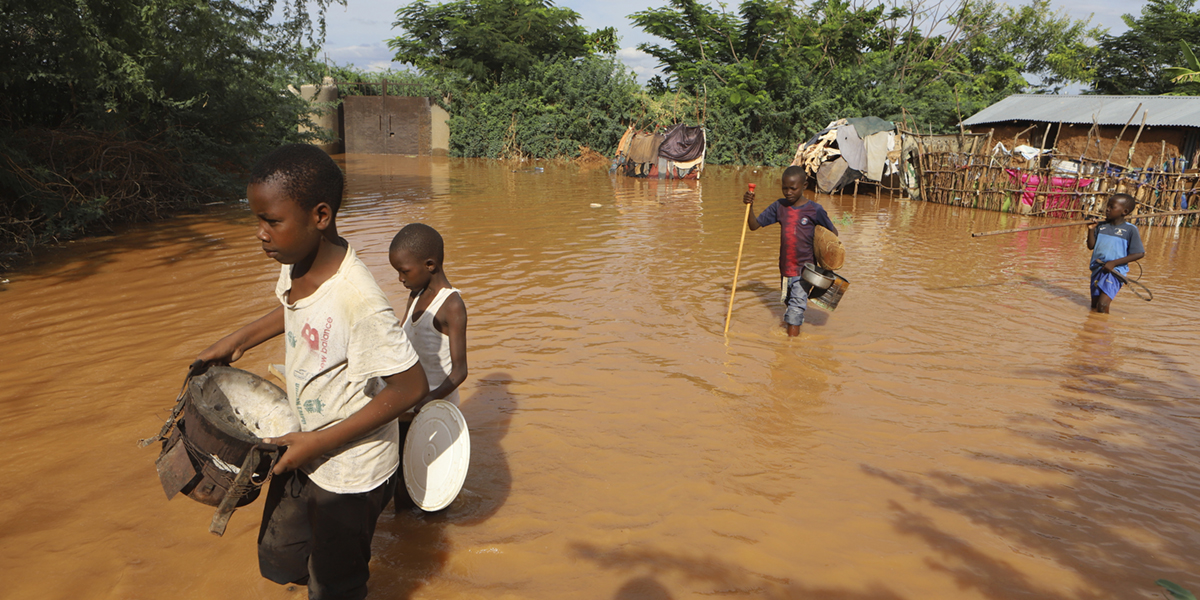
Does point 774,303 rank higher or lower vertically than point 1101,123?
lower

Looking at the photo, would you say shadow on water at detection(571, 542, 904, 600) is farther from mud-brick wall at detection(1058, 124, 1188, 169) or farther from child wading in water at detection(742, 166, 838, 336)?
mud-brick wall at detection(1058, 124, 1188, 169)

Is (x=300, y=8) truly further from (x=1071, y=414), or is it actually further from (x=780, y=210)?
(x=1071, y=414)

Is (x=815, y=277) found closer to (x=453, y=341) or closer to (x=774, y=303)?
(x=774, y=303)

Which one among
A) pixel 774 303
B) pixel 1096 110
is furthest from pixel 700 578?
pixel 1096 110

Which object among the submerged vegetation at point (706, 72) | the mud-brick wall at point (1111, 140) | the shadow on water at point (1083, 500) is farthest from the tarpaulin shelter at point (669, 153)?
the shadow on water at point (1083, 500)

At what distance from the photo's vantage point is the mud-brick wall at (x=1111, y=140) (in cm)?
1571

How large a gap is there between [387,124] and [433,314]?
2683 cm

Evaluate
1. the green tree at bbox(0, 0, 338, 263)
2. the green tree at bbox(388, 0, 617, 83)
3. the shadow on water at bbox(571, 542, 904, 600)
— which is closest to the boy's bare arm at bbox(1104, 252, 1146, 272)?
the shadow on water at bbox(571, 542, 904, 600)

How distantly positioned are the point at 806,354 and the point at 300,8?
11145mm

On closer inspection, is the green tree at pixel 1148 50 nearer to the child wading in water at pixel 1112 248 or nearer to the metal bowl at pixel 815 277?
the child wading in water at pixel 1112 248

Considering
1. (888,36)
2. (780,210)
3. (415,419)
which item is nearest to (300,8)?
(780,210)

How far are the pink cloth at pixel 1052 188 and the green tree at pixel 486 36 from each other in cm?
1963

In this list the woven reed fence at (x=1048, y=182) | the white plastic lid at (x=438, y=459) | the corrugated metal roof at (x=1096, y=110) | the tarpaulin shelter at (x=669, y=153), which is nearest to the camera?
the white plastic lid at (x=438, y=459)

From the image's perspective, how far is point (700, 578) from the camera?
9.43ft
